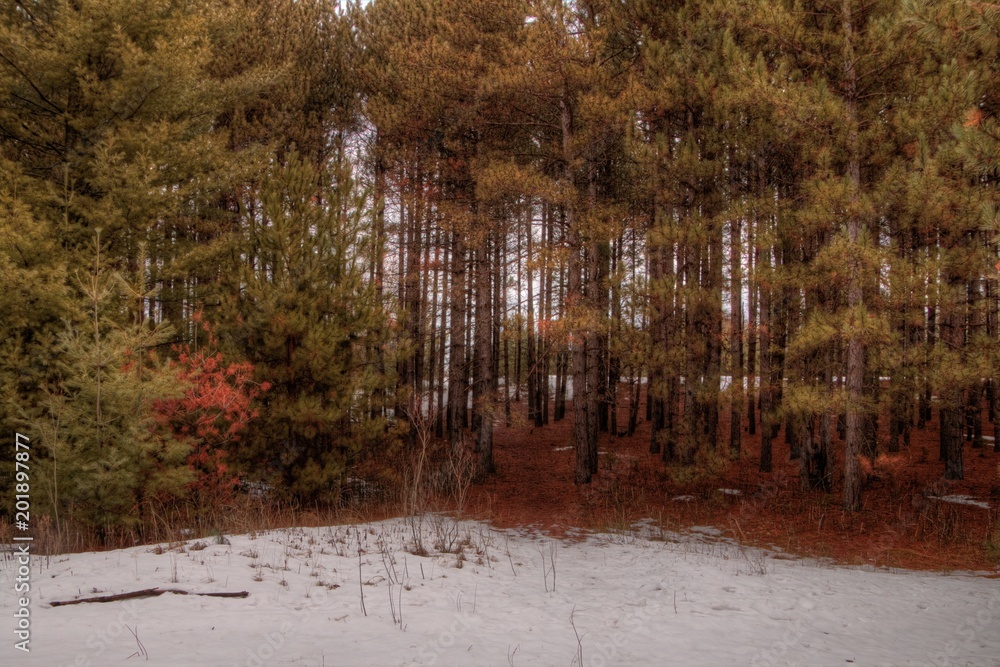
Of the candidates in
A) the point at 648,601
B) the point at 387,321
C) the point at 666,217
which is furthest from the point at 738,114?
the point at 648,601

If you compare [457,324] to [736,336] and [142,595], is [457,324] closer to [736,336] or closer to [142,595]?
[736,336]

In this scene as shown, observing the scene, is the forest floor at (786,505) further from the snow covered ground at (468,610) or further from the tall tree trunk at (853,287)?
the snow covered ground at (468,610)

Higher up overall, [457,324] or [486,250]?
[486,250]

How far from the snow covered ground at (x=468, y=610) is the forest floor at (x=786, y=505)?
4.94 feet

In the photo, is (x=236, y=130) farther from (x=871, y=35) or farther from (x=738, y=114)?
(x=871, y=35)

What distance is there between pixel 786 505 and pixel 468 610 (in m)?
8.54

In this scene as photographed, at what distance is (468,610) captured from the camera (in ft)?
16.6

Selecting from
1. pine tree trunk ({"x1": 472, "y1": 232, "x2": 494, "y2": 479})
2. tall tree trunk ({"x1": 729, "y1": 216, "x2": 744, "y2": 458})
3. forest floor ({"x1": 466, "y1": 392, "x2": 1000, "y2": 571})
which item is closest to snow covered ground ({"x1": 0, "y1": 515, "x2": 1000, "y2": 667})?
forest floor ({"x1": 466, "y1": 392, "x2": 1000, "y2": 571})

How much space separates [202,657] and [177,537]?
425cm

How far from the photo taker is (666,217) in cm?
1108

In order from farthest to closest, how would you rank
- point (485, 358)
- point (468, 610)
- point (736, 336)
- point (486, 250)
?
point (486, 250), point (485, 358), point (736, 336), point (468, 610)

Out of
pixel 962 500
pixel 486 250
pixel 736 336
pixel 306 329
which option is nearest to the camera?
pixel 306 329

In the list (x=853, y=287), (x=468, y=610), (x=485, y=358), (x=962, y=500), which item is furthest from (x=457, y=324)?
(x=962, y=500)

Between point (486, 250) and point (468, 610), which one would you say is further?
point (486, 250)
